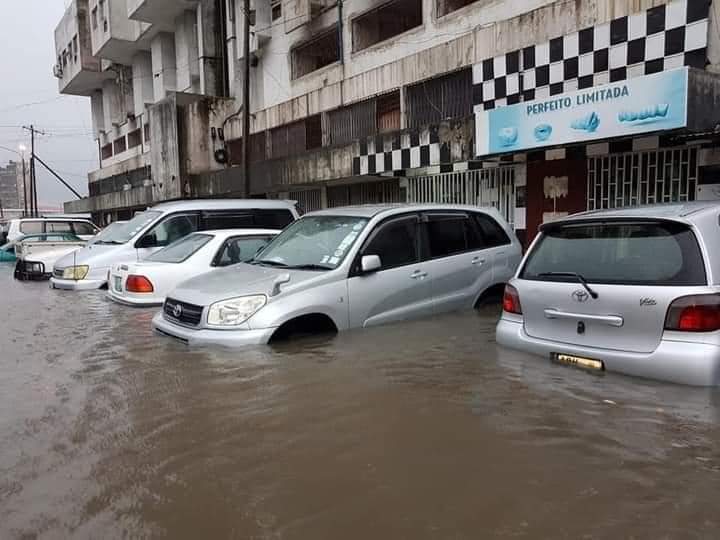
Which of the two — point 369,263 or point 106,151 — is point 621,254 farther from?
point 106,151

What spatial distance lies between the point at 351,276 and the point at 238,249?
9.64ft

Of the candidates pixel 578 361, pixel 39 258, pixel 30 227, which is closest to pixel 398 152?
pixel 39 258

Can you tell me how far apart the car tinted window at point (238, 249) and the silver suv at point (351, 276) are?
5.27 ft

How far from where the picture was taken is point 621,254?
3.65m

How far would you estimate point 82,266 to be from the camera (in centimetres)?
892

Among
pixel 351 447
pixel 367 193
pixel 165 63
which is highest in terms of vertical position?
pixel 165 63

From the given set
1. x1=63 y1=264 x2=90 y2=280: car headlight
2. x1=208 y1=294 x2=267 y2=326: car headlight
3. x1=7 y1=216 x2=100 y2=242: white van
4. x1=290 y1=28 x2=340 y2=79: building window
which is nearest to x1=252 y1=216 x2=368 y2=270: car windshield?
x1=208 y1=294 x2=267 y2=326: car headlight

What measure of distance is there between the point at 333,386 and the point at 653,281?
7.08ft

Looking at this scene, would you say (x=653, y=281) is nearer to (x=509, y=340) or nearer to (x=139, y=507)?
(x=509, y=340)

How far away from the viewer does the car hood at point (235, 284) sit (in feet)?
15.9

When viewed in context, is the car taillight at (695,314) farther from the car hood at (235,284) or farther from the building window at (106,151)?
the building window at (106,151)

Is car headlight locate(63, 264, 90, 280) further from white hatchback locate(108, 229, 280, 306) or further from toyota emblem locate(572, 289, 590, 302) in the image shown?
toyota emblem locate(572, 289, 590, 302)

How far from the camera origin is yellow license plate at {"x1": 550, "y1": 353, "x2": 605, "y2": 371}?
362 cm

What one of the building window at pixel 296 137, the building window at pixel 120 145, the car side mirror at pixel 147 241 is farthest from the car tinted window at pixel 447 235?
the building window at pixel 120 145
